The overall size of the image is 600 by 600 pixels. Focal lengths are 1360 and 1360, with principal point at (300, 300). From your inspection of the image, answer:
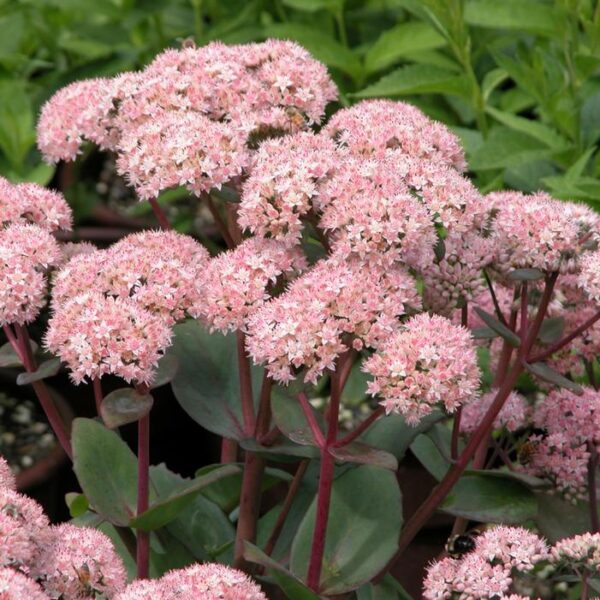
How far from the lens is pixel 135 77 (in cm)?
213

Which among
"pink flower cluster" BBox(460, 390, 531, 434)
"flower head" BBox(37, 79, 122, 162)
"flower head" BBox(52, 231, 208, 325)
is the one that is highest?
"flower head" BBox(37, 79, 122, 162)

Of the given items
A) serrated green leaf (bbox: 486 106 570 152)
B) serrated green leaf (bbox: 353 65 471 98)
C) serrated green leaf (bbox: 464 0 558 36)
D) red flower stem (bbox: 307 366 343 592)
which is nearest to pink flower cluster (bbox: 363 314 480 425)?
red flower stem (bbox: 307 366 343 592)

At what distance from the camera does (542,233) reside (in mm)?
1890

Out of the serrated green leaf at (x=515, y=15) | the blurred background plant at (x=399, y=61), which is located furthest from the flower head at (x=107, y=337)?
the serrated green leaf at (x=515, y=15)

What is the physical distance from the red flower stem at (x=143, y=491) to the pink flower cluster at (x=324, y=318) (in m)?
0.23

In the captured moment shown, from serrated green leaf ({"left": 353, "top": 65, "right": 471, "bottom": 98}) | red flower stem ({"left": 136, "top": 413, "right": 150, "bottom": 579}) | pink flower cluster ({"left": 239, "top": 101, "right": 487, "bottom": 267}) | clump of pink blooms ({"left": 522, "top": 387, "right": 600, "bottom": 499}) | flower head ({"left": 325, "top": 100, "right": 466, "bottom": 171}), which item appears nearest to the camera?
pink flower cluster ({"left": 239, "top": 101, "right": 487, "bottom": 267})

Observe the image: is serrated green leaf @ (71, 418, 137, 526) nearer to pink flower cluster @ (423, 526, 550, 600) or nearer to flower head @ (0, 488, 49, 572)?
flower head @ (0, 488, 49, 572)

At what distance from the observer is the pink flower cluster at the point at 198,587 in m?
1.54

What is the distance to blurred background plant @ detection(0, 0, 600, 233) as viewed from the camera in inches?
110

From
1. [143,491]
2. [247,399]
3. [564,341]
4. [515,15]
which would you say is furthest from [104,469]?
[515,15]

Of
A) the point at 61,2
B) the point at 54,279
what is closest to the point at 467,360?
the point at 54,279

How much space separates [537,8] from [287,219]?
1.34 metres

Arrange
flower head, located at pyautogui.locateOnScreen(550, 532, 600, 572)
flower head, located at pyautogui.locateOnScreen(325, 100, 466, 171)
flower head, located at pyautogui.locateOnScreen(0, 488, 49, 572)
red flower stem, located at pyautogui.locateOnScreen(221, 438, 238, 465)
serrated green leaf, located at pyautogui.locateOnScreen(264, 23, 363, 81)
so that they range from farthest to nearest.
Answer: serrated green leaf, located at pyautogui.locateOnScreen(264, 23, 363, 81) → red flower stem, located at pyautogui.locateOnScreen(221, 438, 238, 465) → flower head, located at pyautogui.locateOnScreen(325, 100, 466, 171) → flower head, located at pyautogui.locateOnScreen(550, 532, 600, 572) → flower head, located at pyautogui.locateOnScreen(0, 488, 49, 572)

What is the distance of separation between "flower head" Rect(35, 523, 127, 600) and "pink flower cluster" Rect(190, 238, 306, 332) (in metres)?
0.33
